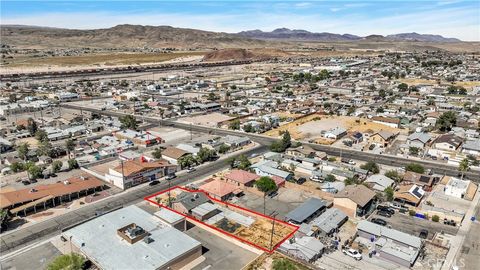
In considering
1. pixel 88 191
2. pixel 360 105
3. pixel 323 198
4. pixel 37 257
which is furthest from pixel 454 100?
pixel 37 257

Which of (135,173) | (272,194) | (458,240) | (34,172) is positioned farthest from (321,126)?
(34,172)

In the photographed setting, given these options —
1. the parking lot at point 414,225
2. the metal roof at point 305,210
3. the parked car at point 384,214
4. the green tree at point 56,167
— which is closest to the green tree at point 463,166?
the parking lot at point 414,225

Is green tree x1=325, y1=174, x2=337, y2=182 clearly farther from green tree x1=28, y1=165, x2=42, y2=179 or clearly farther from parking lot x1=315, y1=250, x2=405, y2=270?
green tree x1=28, y1=165, x2=42, y2=179

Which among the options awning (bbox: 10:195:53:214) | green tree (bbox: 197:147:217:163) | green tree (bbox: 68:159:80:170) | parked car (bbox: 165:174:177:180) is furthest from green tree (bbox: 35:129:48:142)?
green tree (bbox: 197:147:217:163)

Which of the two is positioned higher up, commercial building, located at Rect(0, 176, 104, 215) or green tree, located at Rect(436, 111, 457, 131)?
green tree, located at Rect(436, 111, 457, 131)

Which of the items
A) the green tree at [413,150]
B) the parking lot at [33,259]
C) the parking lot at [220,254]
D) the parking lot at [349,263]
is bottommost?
the parking lot at [33,259]

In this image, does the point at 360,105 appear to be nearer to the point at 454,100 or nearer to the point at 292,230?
the point at 454,100

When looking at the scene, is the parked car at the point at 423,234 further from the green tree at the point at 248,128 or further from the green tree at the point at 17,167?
the green tree at the point at 17,167
